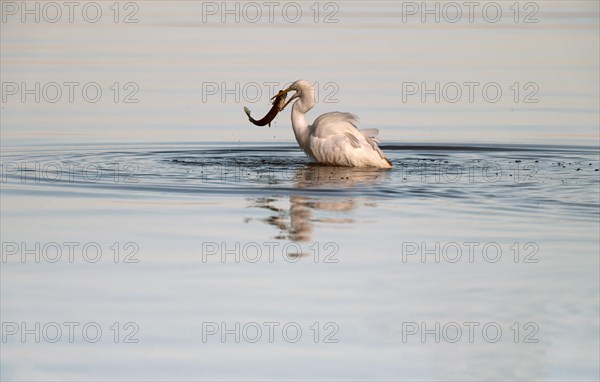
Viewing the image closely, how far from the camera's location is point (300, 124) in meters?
18.1

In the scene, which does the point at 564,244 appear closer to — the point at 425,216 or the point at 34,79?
the point at 425,216

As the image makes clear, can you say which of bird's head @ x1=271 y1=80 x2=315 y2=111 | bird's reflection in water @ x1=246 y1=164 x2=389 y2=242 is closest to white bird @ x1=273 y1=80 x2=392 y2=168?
bird's reflection in water @ x1=246 y1=164 x2=389 y2=242

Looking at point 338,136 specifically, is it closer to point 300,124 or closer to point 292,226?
point 300,124

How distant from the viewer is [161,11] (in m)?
36.2

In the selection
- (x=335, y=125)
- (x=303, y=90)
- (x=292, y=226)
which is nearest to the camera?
(x=292, y=226)

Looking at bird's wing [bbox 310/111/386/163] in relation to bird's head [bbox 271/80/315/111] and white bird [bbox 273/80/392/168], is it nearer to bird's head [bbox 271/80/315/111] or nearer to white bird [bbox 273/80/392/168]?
white bird [bbox 273/80/392/168]

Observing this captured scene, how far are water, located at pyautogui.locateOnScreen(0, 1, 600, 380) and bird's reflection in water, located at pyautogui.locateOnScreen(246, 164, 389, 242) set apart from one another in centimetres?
5

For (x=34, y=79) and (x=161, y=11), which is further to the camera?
(x=161, y=11)

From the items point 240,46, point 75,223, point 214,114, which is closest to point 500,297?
point 75,223

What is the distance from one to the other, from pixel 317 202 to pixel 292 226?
1.34 meters

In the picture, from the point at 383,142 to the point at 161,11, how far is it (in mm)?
18180

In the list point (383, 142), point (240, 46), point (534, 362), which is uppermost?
point (240, 46)

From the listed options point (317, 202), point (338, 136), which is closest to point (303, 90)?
point (338, 136)

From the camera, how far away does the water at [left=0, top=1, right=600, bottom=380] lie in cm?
921
